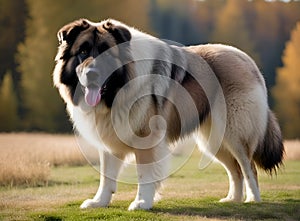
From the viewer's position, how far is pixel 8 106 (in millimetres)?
19297

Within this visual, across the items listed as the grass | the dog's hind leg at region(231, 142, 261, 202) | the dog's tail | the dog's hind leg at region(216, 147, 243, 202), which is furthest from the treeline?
the dog's hind leg at region(231, 142, 261, 202)

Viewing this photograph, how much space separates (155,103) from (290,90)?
14.5 meters

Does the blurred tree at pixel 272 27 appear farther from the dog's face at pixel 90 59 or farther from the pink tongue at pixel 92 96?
the pink tongue at pixel 92 96

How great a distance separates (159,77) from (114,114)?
78 cm

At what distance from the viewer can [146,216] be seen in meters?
5.81

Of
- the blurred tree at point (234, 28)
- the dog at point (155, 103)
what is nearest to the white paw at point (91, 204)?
the dog at point (155, 103)

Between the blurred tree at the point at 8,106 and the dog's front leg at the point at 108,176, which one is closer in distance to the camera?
the dog's front leg at the point at 108,176

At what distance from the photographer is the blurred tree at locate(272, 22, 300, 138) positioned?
63.8ft

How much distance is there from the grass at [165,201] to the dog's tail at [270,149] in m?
0.52

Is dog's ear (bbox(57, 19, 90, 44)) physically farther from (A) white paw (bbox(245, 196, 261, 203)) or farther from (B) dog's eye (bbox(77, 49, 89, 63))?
(A) white paw (bbox(245, 196, 261, 203))

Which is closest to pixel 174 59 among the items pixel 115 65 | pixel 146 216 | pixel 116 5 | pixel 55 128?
pixel 115 65

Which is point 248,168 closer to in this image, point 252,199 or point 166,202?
point 252,199

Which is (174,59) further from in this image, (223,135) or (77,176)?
(77,176)

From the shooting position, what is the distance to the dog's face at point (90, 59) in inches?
231
